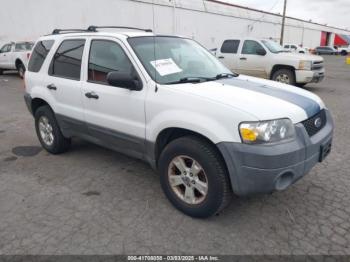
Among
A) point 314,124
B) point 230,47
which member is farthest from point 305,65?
point 314,124

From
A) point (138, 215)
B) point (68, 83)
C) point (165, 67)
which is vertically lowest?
point (138, 215)

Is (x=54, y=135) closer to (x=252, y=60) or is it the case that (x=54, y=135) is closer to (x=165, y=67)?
(x=165, y=67)

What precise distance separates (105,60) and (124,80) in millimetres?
724

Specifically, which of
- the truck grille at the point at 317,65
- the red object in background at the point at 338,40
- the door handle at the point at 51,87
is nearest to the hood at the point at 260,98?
the door handle at the point at 51,87

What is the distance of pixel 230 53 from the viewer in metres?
11.5

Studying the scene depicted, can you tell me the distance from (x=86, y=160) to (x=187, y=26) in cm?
2825

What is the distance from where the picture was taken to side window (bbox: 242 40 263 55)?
431 inches

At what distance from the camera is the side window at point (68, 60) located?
411 cm

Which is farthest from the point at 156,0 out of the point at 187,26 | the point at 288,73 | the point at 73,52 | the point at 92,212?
the point at 92,212

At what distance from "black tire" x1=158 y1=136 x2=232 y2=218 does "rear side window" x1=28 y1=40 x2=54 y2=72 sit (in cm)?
276

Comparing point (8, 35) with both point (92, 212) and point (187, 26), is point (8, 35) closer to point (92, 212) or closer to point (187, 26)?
point (187, 26)

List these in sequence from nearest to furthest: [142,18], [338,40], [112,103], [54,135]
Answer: [112,103] < [54,135] < [142,18] < [338,40]

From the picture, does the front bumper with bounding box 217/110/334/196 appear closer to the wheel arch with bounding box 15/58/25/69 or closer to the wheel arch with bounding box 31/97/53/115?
the wheel arch with bounding box 31/97/53/115

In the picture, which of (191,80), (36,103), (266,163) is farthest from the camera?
(36,103)
